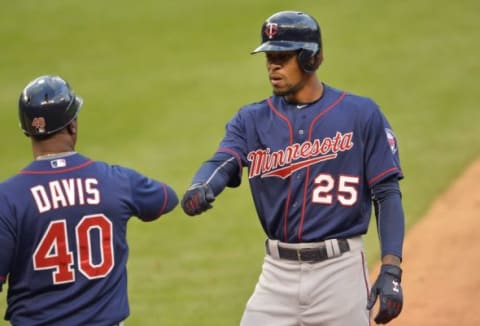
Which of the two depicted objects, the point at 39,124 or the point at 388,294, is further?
the point at 388,294

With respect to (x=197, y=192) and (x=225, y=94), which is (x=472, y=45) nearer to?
Answer: (x=225, y=94)

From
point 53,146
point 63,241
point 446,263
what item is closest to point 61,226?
point 63,241

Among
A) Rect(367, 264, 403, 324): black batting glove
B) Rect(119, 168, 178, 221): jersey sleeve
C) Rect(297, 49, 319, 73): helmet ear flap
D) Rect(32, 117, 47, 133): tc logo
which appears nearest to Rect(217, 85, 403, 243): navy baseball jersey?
Rect(297, 49, 319, 73): helmet ear flap

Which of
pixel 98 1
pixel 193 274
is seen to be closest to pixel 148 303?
pixel 193 274

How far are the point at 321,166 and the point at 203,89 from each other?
8870 millimetres

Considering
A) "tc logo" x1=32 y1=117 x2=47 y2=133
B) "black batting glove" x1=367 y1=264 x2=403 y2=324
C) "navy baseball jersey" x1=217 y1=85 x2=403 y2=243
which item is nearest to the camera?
"tc logo" x1=32 y1=117 x2=47 y2=133

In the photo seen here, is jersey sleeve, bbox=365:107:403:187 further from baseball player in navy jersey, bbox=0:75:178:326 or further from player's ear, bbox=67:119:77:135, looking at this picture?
player's ear, bbox=67:119:77:135

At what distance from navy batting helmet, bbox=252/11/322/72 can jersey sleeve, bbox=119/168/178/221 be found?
0.87 metres

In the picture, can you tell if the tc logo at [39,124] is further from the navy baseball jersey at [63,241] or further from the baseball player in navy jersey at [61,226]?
the navy baseball jersey at [63,241]

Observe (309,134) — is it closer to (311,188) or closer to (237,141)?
(311,188)

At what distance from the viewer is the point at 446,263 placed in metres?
8.60

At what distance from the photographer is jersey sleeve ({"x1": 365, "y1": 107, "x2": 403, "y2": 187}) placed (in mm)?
4984

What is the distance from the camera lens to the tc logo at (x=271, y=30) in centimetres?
517

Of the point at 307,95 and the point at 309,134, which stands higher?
the point at 307,95
